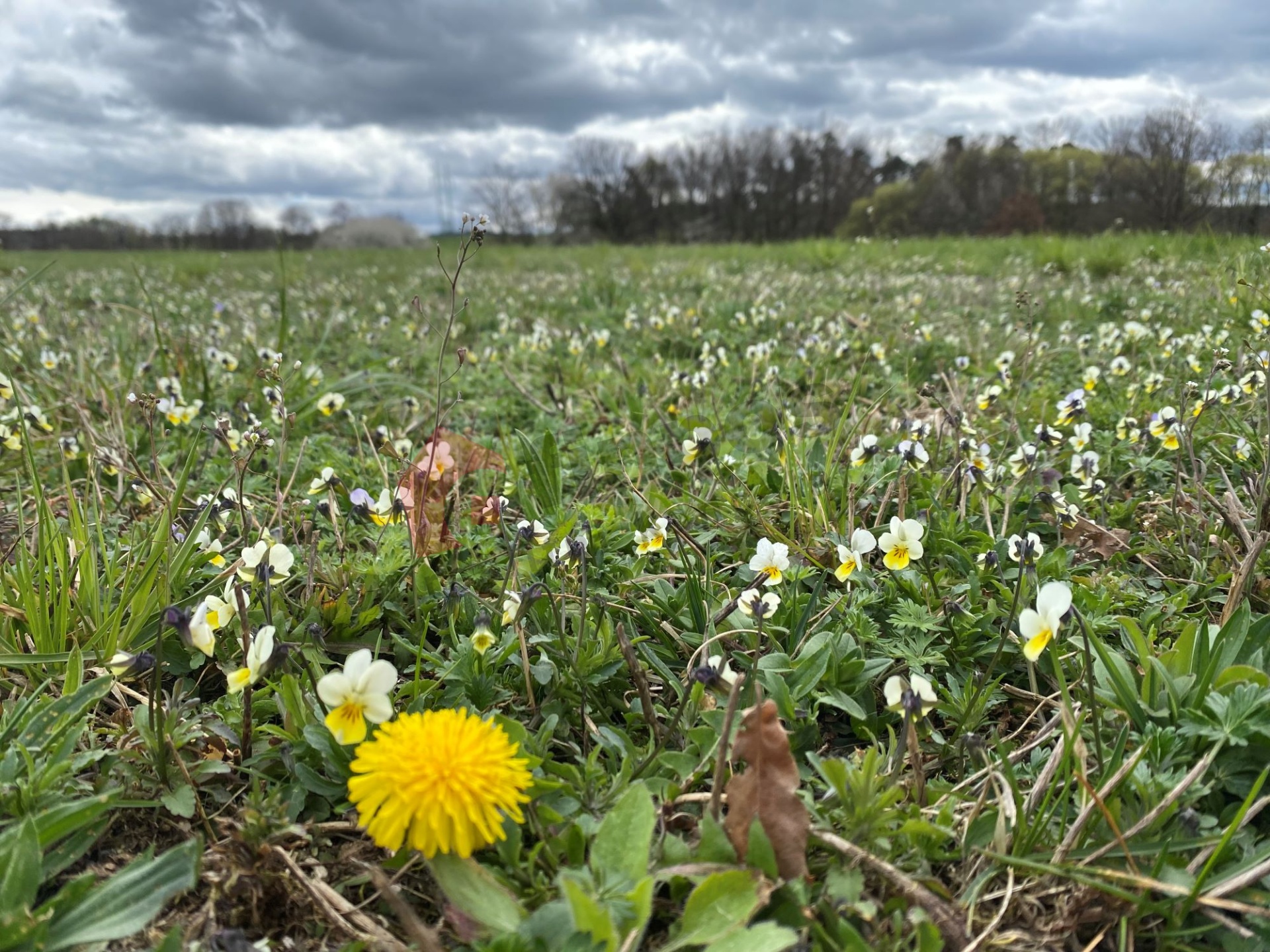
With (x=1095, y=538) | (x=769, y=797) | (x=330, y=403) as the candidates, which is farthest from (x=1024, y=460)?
(x=330, y=403)

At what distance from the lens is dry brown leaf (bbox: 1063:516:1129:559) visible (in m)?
2.29

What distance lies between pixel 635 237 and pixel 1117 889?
59051 mm

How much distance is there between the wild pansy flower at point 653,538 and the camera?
2.15 meters

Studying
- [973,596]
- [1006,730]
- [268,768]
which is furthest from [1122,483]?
[268,768]

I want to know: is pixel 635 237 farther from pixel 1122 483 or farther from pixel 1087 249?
pixel 1122 483

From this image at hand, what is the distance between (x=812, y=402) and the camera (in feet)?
12.5

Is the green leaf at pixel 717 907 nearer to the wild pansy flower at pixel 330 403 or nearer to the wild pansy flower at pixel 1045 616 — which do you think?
the wild pansy flower at pixel 1045 616

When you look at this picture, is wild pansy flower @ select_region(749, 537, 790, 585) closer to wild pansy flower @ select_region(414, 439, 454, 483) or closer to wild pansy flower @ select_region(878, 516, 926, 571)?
wild pansy flower @ select_region(878, 516, 926, 571)

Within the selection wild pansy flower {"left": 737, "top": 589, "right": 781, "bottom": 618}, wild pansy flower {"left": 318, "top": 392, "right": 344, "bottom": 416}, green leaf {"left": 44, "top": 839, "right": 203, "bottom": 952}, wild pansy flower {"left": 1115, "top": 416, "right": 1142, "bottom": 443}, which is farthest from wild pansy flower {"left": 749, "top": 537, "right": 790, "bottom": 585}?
wild pansy flower {"left": 318, "top": 392, "right": 344, "bottom": 416}

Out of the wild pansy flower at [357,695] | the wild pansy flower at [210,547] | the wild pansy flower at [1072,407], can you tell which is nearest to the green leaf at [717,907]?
the wild pansy flower at [357,695]

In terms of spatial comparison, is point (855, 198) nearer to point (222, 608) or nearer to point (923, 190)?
point (923, 190)

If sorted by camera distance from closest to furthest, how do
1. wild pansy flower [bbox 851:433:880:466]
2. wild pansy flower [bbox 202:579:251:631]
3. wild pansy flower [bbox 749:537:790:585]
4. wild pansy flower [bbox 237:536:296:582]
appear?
1. wild pansy flower [bbox 202:579:251:631]
2. wild pansy flower [bbox 237:536:296:582]
3. wild pansy flower [bbox 749:537:790:585]
4. wild pansy flower [bbox 851:433:880:466]

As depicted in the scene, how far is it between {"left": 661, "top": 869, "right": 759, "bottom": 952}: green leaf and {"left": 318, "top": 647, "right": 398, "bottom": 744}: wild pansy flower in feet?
1.86

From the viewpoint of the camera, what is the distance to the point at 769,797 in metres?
1.31
